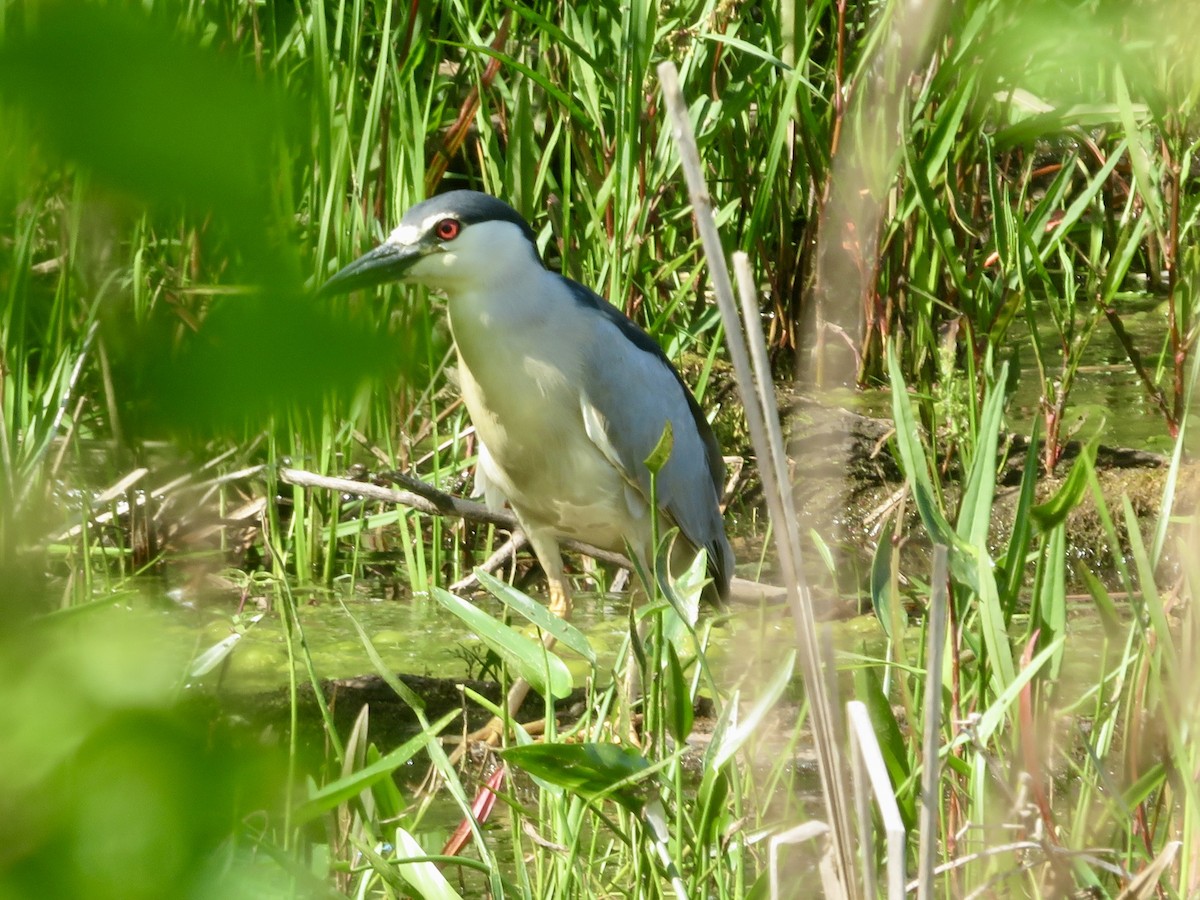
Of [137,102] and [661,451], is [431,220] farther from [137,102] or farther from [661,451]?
[137,102]

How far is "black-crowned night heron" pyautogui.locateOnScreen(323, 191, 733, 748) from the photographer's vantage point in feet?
10.7

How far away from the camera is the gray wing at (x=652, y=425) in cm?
339

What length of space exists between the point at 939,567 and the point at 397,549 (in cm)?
276

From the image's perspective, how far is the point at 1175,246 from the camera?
3457 mm

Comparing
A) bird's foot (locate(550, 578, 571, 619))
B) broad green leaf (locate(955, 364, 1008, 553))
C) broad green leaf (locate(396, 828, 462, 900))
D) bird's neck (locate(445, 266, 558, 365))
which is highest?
bird's neck (locate(445, 266, 558, 365))

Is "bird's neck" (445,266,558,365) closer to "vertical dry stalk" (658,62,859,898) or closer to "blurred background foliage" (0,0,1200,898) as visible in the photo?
"blurred background foliage" (0,0,1200,898)

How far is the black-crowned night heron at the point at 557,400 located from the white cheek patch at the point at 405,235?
0.10 metres

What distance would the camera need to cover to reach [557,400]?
336cm

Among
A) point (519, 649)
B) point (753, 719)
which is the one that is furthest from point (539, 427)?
point (753, 719)

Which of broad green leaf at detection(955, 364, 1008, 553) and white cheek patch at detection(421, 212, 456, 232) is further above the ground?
white cheek patch at detection(421, 212, 456, 232)

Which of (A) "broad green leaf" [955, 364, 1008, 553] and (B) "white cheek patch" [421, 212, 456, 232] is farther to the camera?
(B) "white cheek patch" [421, 212, 456, 232]

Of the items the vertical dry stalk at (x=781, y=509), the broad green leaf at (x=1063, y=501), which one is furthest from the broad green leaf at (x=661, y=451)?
the broad green leaf at (x=1063, y=501)

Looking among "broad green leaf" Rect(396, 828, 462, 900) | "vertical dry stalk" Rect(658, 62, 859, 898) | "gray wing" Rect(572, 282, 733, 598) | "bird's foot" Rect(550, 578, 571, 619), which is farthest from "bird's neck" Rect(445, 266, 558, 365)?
"vertical dry stalk" Rect(658, 62, 859, 898)

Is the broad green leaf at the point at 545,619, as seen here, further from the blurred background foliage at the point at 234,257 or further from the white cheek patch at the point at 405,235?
the white cheek patch at the point at 405,235
